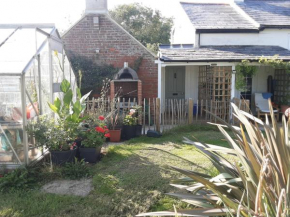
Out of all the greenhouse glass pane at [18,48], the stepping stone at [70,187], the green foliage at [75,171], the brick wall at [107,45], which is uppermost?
the brick wall at [107,45]

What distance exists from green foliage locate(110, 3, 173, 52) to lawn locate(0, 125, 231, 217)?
72.1 feet

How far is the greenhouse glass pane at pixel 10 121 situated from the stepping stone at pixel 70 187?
914 mm

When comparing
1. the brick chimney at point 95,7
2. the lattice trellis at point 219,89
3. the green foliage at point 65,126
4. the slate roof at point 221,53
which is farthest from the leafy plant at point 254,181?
the brick chimney at point 95,7

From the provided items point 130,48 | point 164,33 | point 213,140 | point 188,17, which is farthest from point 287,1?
point 164,33

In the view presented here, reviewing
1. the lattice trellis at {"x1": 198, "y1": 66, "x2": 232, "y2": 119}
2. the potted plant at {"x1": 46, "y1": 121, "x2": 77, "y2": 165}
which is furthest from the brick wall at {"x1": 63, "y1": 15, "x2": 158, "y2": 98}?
the potted plant at {"x1": 46, "y1": 121, "x2": 77, "y2": 165}

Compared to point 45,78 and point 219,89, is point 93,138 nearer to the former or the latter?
point 45,78

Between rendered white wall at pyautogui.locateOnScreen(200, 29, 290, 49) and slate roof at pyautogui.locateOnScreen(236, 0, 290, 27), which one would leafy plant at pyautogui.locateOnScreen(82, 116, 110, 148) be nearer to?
rendered white wall at pyautogui.locateOnScreen(200, 29, 290, 49)

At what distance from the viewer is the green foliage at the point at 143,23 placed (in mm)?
27531

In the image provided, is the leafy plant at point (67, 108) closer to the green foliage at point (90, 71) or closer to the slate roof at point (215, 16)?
the green foliage at point (90, 71)

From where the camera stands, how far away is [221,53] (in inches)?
455

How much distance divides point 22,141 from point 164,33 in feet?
79.9

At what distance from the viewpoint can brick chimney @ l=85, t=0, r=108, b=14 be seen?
12.1 metres

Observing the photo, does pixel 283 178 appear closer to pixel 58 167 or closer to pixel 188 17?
pixel 58 167

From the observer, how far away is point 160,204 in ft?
14.2
